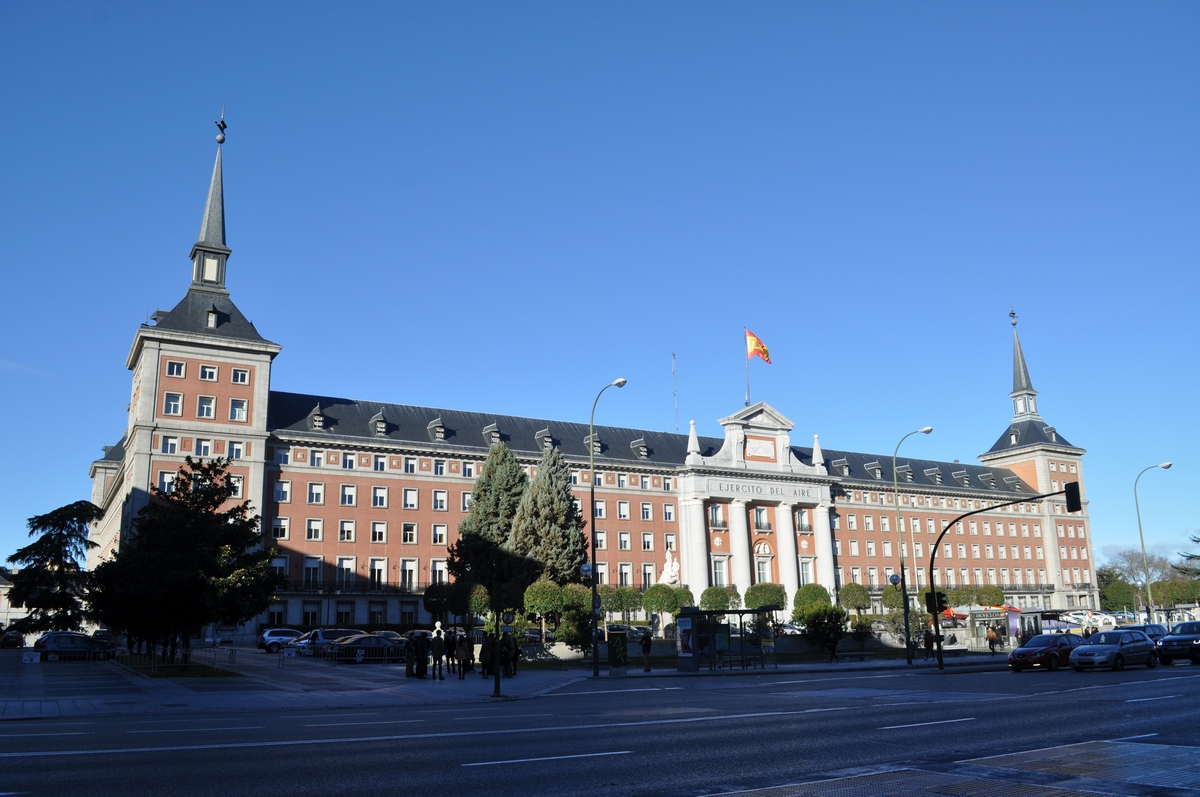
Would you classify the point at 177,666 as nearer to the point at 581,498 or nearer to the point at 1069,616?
the point at 581,498

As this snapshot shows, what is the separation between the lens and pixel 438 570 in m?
73.4

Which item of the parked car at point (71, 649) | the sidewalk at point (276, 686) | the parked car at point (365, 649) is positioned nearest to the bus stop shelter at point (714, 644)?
the sidewalk at point (276, 686)

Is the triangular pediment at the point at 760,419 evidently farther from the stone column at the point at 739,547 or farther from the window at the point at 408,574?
the window at the point at 408,574

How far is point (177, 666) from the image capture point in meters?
34.5

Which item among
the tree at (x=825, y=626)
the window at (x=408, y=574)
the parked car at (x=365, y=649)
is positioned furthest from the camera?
the window at (x=408, y=574)

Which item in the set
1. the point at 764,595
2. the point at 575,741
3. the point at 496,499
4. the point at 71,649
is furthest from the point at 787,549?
the point at 575,741

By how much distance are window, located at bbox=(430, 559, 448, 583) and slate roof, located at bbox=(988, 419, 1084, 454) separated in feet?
260

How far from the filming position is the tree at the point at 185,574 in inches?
1272

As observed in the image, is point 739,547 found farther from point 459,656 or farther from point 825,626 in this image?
point 459,656

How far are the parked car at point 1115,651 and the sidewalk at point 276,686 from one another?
14.3 feet

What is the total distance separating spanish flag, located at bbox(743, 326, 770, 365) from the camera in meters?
81.0

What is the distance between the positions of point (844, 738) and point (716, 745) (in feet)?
7.03

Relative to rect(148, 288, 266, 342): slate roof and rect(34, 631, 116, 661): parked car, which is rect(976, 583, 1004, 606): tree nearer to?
rect(148, 288, 266, 342): slate roof

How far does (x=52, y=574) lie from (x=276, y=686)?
51240mm
